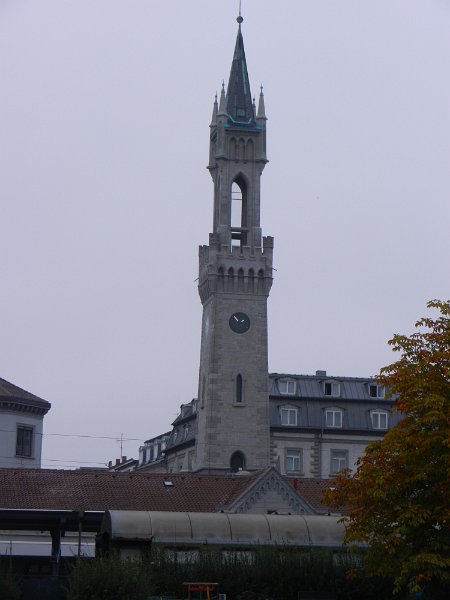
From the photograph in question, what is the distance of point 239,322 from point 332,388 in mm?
16429

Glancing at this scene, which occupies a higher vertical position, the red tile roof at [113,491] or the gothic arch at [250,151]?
the gothic arch at [250,151]

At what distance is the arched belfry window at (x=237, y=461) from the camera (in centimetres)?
8256

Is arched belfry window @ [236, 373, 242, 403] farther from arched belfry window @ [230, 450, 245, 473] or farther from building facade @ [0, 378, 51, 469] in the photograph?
building facade @ [0, 378, 51, 469]

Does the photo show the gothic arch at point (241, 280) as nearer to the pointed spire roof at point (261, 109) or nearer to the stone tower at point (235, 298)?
the stone tower at point (235, 298)

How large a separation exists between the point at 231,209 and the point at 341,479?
4404 cm

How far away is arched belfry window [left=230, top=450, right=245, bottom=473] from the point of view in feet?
271

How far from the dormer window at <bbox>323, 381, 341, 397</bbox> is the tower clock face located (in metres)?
15.5

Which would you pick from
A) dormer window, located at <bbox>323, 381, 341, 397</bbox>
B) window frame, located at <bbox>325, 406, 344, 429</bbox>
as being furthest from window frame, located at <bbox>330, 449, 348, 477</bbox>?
dormer window, located at <bbox>323, 381, 341, 397</bbox>

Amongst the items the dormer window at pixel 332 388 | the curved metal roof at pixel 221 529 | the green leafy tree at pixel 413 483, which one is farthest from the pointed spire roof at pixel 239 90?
the green leafy tree at pixel 413 483

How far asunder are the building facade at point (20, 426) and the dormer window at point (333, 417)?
70.6 ft

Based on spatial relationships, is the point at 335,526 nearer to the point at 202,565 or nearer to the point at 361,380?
the point at 202,565

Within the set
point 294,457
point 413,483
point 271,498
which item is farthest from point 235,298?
point 413,483

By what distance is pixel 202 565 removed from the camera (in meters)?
47.0

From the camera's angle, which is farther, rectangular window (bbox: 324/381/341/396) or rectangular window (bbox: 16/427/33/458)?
rectangular window (bbox: 324/381/341/396)
